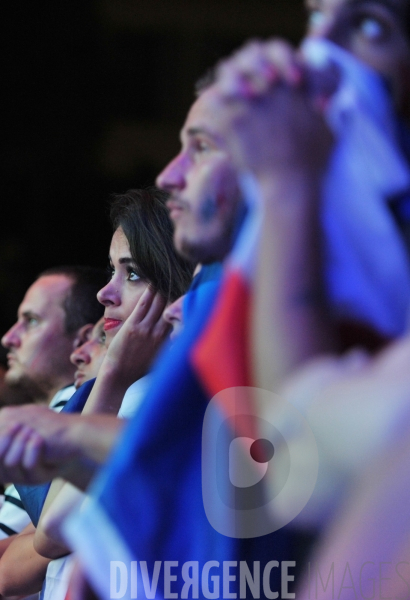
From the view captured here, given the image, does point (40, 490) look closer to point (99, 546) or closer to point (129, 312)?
point (129, 312)

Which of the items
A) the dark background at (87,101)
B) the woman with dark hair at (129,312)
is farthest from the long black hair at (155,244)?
the dark background at (87,101)

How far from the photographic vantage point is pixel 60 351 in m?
2.61

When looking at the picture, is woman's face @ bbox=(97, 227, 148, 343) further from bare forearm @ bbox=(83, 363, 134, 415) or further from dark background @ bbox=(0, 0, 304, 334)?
dark background @ bbox=(0, 0, 304, 334)

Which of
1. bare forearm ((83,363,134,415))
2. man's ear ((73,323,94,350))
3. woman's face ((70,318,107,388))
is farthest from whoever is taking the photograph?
man's ear ((73,323,94,350))

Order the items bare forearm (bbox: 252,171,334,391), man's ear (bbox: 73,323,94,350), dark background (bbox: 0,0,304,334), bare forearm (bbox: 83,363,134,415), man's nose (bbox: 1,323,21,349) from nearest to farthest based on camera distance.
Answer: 1. bare forearm (bbox: 252,171,334,391)
2. bare forearm (bbox: 83,363,134,415)
3. man's ear (bbox: 73,323,94,350)
4. man's nose (bbox: 1,323,21,349)
5. dark background (bbox: 0,0,304,334)

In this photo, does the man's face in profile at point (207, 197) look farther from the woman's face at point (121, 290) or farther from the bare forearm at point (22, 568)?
the bare forearm at point (22, 568)

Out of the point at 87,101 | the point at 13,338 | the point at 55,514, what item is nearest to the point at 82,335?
the point at 13,338

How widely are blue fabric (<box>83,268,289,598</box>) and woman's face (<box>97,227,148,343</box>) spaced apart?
24.2 inches

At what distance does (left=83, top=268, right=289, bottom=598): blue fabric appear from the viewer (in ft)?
3.21

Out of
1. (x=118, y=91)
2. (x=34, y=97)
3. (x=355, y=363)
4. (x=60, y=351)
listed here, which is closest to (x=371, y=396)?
(x=355, y=363)

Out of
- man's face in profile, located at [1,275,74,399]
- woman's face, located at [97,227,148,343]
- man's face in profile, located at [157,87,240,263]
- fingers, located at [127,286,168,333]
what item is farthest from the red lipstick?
man's face in profile, located at [1,275,74,399]

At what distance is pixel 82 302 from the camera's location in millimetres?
2609

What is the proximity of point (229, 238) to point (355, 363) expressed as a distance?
0.83 feet

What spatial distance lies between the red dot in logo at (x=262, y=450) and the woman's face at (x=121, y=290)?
0.68 m
